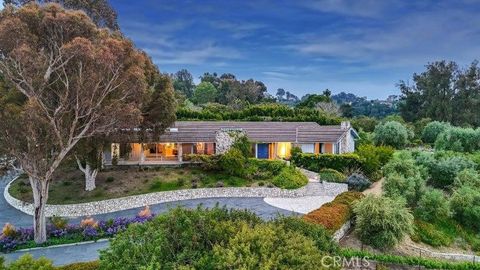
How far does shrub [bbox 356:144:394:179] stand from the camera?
1212 inches

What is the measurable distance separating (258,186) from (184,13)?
1768 centimetres

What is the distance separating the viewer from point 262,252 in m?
9.13

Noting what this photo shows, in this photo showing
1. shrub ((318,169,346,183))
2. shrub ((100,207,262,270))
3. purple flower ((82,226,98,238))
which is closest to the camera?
shrub ((100,207,262,270))

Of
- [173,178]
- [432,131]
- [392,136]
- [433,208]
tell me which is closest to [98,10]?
[173,178]

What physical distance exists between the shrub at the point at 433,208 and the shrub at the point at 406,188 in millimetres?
828

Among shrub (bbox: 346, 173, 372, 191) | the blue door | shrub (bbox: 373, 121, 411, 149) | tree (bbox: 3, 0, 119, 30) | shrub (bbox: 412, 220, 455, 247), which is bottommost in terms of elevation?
shrub (bbox: 412, 220, 455, 247)

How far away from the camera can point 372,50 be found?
4244 cm

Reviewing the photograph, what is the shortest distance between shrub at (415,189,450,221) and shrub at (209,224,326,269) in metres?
15.2

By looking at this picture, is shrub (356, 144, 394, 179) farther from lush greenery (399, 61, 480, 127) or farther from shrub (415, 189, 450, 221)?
lush greenery (399, 61, 480, 127)

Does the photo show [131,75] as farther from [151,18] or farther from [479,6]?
[479,6]

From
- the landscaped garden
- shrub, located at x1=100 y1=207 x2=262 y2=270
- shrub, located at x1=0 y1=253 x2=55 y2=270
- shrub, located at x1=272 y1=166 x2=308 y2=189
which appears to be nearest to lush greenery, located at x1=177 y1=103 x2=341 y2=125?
the landscaped garden

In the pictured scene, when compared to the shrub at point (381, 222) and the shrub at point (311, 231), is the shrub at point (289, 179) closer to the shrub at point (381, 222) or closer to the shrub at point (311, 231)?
the shrub at point (381, 222)

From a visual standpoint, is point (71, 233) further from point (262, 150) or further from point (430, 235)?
point (262, 150)

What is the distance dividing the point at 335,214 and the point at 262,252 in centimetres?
927
